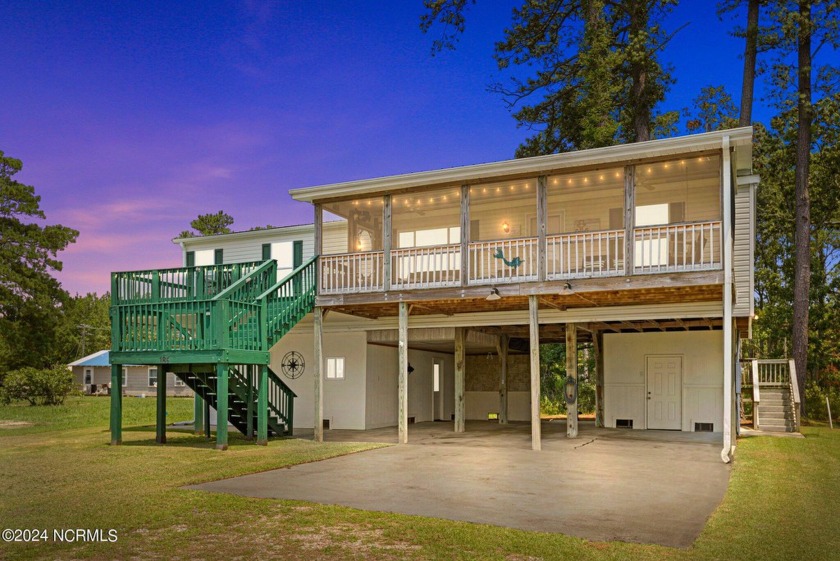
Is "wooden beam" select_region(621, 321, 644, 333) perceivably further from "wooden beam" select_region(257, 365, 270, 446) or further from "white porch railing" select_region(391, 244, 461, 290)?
"wooden beam" select_region(257, 365, 270, 446)

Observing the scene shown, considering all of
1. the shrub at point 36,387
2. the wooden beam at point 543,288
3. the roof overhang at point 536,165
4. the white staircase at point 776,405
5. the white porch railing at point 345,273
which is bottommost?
the shrub at point 36,387

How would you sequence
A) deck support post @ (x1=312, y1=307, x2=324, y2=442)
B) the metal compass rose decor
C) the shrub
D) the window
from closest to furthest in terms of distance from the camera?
deck support post @ (x1=312, y1=307, x2=324, y2=442), the window, the metal compass rose decor, the shrub

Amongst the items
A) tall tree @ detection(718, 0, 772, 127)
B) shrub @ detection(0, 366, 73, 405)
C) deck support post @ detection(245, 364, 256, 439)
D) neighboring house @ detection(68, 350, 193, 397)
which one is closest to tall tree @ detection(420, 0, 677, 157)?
tall tree @ detection(718, 0, 772, 127)

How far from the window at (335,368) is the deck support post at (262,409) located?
464 centimetres

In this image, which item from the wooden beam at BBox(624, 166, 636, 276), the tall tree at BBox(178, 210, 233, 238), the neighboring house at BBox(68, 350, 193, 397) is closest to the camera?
the wooden beam at BBox(624, 166, 636, 276)

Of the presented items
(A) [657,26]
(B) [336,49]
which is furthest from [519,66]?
(B) [336,49]

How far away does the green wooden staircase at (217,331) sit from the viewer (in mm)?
14633

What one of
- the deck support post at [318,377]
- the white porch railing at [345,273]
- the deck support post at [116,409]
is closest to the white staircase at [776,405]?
the white porch railing at [345,273]

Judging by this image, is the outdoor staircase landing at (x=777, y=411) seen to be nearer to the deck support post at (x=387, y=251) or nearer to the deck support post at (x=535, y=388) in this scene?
the deck support post at (x=535, y=388)

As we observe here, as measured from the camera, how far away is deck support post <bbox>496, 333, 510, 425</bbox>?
21766 millimetres

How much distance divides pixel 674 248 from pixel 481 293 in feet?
13.5

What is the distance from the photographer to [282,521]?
7.98 m

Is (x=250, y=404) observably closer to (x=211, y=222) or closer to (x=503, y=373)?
(x=503, y=373)

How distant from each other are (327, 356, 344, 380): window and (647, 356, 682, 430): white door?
8.78 metres
